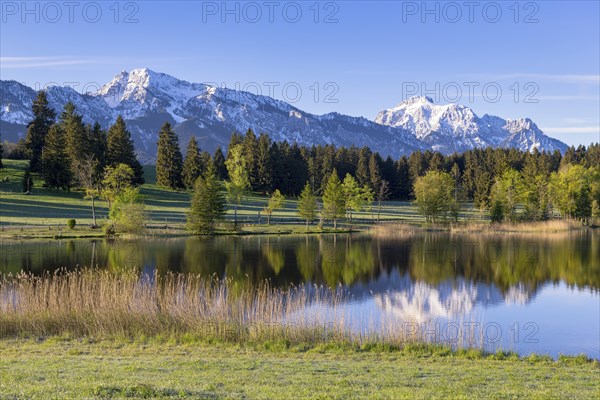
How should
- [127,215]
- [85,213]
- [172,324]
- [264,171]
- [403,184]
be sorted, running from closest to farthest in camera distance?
[172,324]
[127,215]
[85,213]
[264,171]
[403,184]

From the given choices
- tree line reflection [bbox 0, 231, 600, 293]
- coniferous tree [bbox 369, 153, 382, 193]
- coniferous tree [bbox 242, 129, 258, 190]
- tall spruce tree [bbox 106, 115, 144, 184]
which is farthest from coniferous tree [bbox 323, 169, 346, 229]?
coniferous tree [bbox 369, 153, 382, 193]

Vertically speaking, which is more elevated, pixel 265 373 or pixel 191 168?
pixel 191 168

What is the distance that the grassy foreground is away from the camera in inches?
426

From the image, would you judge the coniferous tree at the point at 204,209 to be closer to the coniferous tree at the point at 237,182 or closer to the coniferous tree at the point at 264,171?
the coniferous tree at the point at 237,182

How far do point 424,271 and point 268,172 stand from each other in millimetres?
79832

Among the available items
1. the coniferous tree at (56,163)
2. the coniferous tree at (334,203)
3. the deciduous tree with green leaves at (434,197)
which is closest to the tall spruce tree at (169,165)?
the coniferous tree at (56,163)

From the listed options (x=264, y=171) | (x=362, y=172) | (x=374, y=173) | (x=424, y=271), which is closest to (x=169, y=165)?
(x=264, y=171)

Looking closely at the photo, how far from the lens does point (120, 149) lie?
323ft

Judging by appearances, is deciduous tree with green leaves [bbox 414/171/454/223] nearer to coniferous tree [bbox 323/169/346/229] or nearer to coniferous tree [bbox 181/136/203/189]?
coniferous tree [bbox 323/169/346/229]

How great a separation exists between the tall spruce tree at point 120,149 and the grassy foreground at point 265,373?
83193 millimetres

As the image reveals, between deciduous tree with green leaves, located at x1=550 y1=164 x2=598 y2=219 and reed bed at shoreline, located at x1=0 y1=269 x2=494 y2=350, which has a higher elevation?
deciduous tree with green leaves, located at x1=550 y1=164 x2=598 y2=219

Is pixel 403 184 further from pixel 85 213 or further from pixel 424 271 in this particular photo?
pixel 424 271

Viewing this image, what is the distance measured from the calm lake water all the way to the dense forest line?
1829 cm

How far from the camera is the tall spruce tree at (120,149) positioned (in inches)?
3824
